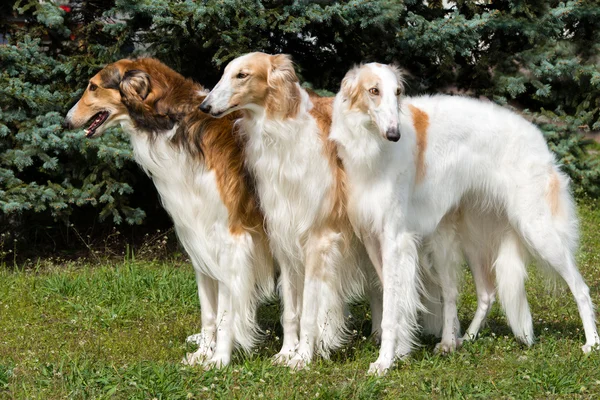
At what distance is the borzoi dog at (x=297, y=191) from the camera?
4.68 meters

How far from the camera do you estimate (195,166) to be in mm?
4871

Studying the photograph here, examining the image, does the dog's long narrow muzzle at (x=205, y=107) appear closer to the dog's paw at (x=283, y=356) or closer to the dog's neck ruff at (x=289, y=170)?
the dog's neck ruff at (x=289, y=170)

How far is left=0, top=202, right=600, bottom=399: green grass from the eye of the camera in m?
4.25

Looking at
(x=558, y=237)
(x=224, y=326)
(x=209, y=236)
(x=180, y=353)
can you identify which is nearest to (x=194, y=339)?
(x=180, y=353)

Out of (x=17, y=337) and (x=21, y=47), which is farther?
(x=21, y=47)

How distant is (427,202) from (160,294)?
7.23ft

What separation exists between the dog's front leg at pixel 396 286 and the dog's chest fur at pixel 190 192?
3.03 feet

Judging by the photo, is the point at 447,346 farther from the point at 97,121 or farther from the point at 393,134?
the point at 97,121

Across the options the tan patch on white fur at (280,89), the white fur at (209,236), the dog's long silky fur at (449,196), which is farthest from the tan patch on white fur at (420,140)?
the white fur at (209,236)

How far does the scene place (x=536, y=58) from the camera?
789cm

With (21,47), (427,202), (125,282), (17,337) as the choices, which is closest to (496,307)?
(427,202)

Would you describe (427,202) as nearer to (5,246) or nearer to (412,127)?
(412,127)

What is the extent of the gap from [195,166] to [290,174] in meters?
0.55

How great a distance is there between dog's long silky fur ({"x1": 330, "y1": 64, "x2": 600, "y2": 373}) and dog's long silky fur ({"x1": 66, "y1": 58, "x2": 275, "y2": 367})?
2.08 feet
